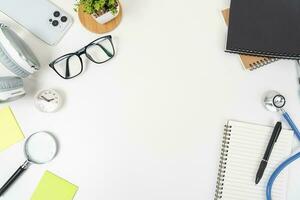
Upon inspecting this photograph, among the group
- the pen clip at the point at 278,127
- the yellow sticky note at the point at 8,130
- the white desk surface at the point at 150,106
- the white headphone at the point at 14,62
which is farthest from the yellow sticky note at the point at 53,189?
the pen clip at the point at 278,127

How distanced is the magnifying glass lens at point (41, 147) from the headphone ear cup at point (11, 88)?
0.13 m

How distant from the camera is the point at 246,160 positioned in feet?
3.17

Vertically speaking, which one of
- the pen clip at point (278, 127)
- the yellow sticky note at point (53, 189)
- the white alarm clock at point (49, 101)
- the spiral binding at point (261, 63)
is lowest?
the yellow sticky note at point (53, 189)

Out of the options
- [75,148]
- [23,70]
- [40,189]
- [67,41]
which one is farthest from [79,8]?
[40,189]

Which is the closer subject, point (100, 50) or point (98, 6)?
point (98, 6)

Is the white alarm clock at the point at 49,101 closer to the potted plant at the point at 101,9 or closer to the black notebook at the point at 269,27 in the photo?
the potted plant at the point at 101,9

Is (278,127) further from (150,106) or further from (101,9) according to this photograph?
(101,9)

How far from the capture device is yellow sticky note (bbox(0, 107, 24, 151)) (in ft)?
3.18

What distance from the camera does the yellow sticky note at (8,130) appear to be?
971 mm

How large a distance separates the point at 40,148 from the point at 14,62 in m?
0.25

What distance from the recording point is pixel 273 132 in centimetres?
96

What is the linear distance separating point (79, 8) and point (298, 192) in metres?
0.80

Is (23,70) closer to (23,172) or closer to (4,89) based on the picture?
(4,89)

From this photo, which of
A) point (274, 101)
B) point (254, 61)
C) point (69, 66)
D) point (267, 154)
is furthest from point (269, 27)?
point (69, 66)
